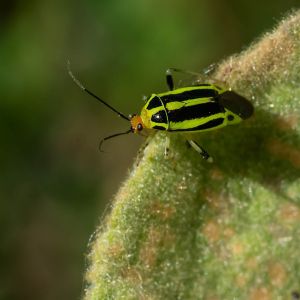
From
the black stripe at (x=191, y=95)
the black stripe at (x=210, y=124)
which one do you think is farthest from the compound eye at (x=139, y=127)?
the black stripe at (x=210, y=124)

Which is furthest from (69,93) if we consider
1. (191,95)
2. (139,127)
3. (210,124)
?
(210,124)

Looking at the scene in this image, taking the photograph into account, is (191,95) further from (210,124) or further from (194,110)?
(210,124)

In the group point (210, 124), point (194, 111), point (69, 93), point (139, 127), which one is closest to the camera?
point (210, 124)

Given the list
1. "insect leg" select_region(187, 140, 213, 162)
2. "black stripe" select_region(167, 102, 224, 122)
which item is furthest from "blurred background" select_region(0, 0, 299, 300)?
"insect leg" select_region(187, 140, 213, 162)

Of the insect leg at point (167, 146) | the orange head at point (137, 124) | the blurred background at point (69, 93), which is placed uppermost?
the insect leg at point (167, 146)

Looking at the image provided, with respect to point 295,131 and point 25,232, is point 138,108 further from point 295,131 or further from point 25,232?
point 295,131

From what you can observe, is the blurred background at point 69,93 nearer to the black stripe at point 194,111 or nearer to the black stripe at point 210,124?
the black stripe at point 194,111
